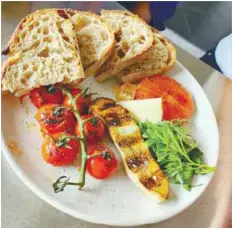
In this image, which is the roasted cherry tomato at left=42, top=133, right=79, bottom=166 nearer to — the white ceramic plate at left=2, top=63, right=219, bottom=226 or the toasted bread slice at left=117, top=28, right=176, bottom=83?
the white ceramic plate at left=2, top=63, right=219, bottom=226

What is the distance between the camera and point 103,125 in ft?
3.71

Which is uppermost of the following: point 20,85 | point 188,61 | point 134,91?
point 20,85

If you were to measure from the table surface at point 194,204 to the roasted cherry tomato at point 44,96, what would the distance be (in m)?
0.15

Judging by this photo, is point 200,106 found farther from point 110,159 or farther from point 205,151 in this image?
point 110,159

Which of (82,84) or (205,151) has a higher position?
(82,84)

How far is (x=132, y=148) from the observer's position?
3.61 ft

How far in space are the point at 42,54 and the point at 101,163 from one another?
34cm

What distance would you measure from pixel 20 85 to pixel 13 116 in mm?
70

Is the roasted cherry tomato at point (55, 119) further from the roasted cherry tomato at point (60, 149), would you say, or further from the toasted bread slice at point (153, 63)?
the toasted bread slice at point (153, 63)

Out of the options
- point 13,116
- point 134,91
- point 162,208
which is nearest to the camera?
point 162,208

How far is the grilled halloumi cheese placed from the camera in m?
1.05

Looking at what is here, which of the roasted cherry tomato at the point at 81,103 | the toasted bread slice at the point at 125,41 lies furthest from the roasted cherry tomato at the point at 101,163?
the toasted bread slice at the point at 125,41

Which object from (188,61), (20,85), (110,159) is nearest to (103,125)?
(110,159)

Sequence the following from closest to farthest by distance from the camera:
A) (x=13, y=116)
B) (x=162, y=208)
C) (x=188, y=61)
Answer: (x=162, y=208) → (x=13, y=116) → (x=188, y=61)
